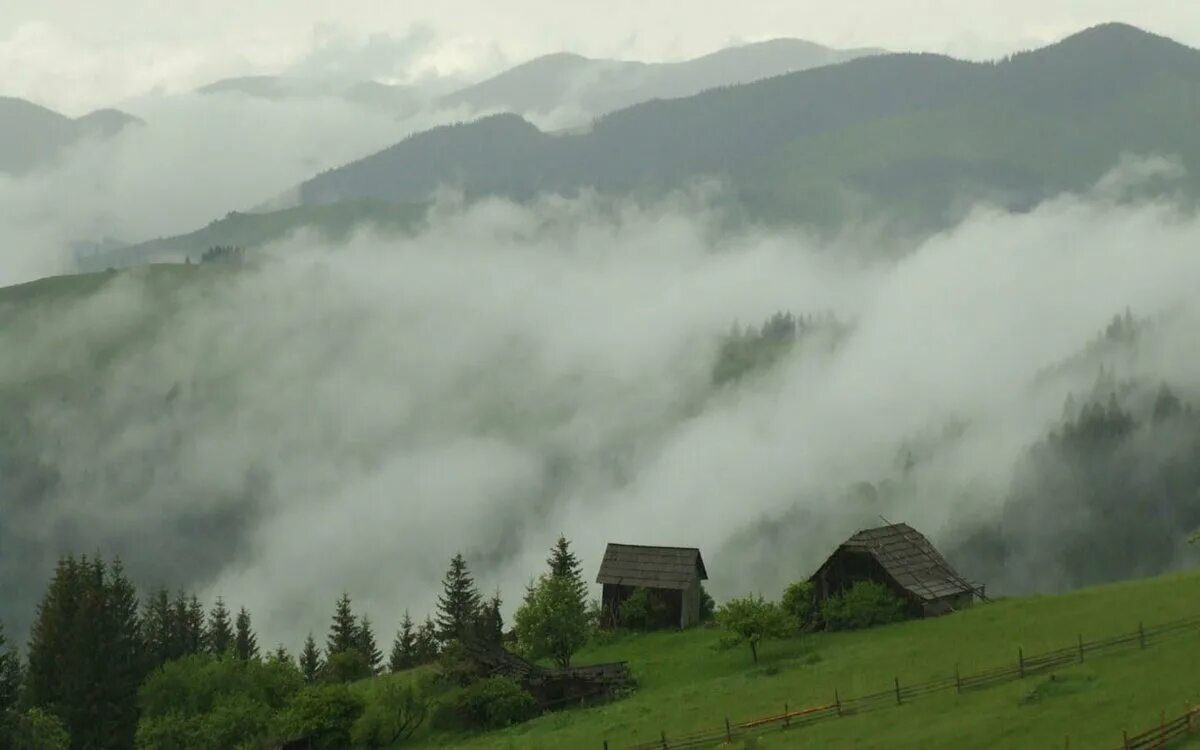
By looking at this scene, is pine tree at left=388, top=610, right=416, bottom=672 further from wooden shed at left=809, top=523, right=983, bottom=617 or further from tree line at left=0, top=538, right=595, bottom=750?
wooden shed at left=809, top=523, right=983, bottom=617

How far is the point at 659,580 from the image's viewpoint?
78938 mm

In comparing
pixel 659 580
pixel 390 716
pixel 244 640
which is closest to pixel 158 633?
pixel 244 640

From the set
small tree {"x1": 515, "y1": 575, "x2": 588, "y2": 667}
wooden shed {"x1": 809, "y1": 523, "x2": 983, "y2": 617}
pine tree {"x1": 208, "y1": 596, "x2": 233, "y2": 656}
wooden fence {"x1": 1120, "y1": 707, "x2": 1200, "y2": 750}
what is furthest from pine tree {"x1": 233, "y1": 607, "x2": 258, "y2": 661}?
wooden fence {"x1": 1120, "y1": 707, "x2": 1200, "y2": 750}

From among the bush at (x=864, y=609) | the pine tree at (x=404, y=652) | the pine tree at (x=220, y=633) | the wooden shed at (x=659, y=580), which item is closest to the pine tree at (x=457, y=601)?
the pine tree at (x=404, y=652)

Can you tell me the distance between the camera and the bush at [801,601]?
63469 millimetres

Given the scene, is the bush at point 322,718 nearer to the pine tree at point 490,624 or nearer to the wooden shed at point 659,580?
the pine tree at point 490,624

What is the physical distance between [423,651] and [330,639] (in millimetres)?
14954

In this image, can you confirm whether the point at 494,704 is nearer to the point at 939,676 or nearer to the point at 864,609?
the point at 864,609

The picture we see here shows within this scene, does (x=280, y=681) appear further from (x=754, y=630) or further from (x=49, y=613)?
(x=754, y=630)

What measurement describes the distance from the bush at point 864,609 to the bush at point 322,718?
1169 inches

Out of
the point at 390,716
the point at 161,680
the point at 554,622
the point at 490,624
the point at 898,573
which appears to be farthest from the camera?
the point at 490,624

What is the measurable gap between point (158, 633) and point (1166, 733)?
79345mm

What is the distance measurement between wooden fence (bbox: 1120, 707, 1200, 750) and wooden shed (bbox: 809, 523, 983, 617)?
30739 millimetres

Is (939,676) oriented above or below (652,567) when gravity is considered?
below
